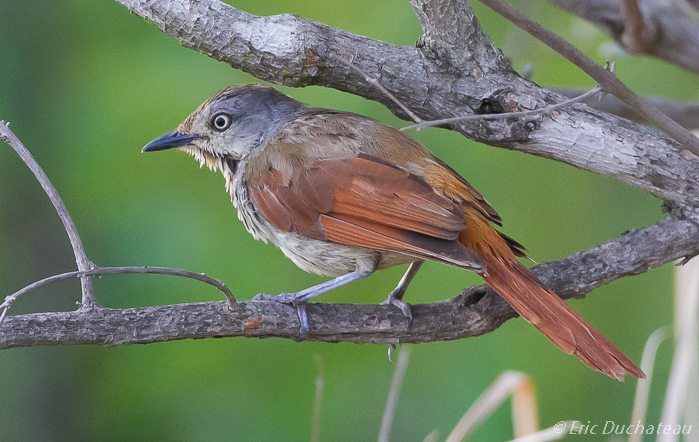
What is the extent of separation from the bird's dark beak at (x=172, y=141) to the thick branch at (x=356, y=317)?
0.57 metres

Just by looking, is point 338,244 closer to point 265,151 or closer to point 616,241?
point 265,151

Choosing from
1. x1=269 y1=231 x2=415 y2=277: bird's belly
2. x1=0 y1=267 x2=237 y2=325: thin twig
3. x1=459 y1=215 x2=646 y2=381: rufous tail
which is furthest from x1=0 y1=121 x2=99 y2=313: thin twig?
x1=459 y1=215 x2=646 y2=381: rufous tail

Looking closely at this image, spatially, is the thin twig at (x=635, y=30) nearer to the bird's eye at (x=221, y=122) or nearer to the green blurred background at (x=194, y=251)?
the green blurred background at (x=194, y=251)

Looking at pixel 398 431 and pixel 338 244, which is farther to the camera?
pixel 398 431

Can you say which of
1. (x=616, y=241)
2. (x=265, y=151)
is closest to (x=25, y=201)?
(x=265, y=151)

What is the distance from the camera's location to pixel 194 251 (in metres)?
2.43

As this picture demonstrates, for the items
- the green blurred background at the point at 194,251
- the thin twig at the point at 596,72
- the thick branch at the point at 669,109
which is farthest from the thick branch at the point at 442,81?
the green blurred background at the point at 194,251

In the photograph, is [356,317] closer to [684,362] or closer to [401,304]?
[401,304]

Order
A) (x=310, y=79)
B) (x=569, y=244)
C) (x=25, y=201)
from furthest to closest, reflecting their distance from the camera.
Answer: (x=569, y=244) < (x=25, y=201) < (x=310, y=79)

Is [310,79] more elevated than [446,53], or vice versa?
[446,53]

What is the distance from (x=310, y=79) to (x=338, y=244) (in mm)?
406

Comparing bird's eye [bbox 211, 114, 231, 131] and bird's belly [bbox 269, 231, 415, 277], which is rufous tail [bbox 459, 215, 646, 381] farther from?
bird's eye [bbox 211, 114, 231, 131]

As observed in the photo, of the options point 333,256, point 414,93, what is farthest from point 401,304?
point 414,93

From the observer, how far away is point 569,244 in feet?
8.76
